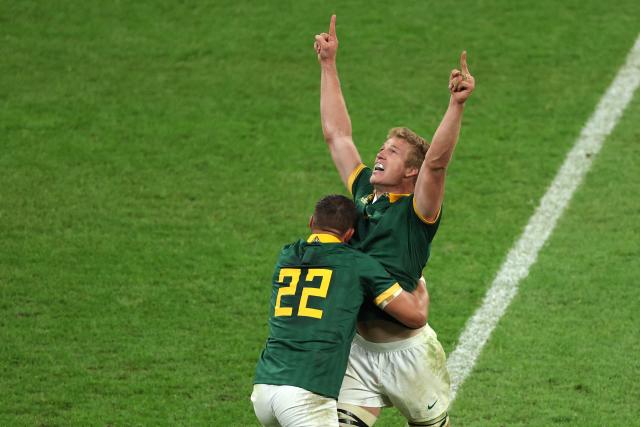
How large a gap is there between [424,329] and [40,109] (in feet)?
19.9

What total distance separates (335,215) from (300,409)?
0.81 meters

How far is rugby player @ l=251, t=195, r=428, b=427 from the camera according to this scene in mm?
4992

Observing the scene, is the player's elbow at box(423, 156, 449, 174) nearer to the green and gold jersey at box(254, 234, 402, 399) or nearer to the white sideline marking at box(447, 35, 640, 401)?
the green and gold jersey at box(254, 234, 402, 399)

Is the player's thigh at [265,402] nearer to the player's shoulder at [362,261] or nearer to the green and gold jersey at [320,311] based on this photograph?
the green and gold jersey at [320,311]

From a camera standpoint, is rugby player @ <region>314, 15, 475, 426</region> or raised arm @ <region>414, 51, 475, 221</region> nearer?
raised arm @ <region>414, 51, 475, 221</region>

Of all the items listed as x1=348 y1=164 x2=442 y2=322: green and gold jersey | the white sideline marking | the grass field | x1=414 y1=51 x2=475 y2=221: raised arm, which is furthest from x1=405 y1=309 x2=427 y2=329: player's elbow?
the white sideline marking

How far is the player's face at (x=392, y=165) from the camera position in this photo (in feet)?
18.0

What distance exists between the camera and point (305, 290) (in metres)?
5.07

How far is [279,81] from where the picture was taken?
1123cm

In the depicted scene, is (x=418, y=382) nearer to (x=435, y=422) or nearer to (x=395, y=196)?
(x=435, y=422)

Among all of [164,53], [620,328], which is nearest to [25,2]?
[164,53]

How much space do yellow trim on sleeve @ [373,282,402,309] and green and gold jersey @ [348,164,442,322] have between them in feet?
0.76

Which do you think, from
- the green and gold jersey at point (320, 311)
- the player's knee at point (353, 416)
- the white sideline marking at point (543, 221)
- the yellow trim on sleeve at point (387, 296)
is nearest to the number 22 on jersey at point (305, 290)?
the green and gold jersey at point (320, 311)

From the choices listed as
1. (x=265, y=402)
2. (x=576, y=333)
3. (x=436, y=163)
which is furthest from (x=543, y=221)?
(x=265, y=402)
